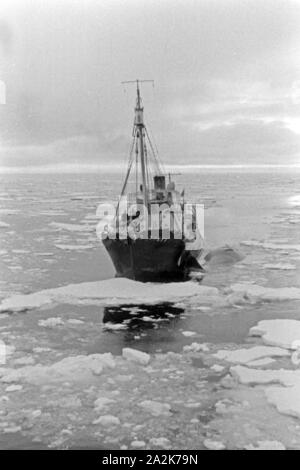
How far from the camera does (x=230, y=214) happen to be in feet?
139

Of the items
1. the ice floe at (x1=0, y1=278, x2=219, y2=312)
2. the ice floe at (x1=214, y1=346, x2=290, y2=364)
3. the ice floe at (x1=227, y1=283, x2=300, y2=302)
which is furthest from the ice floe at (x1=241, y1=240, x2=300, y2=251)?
the ice floe at (x1=214, y1=346, x2=290, y2=364)

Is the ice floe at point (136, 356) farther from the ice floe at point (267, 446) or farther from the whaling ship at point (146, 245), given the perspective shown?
the whaling ship at point (146, 245)

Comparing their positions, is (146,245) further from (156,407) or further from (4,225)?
(4,225)

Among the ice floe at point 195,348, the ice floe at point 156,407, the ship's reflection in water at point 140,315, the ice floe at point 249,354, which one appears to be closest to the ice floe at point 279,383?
the ice floe at point 249,354

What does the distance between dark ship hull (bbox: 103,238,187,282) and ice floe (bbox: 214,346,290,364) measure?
6931 mm

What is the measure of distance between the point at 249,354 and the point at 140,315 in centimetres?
374

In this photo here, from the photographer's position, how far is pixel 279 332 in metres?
10.7

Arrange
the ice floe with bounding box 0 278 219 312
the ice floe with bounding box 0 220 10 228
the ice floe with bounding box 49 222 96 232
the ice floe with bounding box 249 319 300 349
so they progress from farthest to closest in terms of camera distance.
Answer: the ice floe with bounding box 0 220 10 228, the ice floe with bounding box 49 222 96 232, the ice floe with bounding box 0 278 219 312, the ice floe with bounding box 249 319 300 349

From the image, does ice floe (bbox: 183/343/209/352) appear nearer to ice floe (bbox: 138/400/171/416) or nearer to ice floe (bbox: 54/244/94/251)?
ice floe (bbox: 138/400/171/416)

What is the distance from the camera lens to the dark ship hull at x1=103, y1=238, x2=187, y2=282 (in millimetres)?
16344

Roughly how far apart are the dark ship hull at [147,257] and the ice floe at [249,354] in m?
6.93

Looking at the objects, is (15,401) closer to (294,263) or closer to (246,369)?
(246,369)
